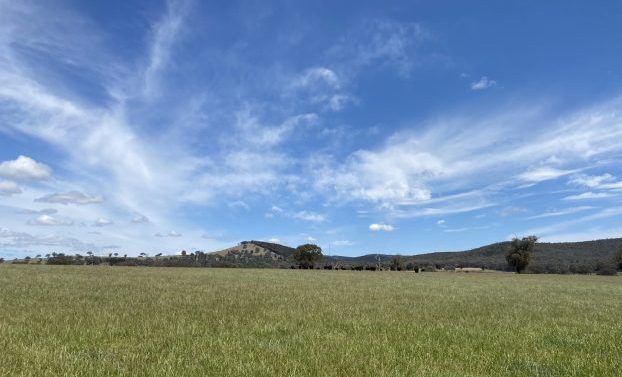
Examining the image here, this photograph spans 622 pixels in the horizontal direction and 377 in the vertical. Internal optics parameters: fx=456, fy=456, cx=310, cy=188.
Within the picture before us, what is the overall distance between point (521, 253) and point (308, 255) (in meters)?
66.5

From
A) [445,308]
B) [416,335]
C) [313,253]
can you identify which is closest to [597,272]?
[313,253]

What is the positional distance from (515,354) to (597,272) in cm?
13641

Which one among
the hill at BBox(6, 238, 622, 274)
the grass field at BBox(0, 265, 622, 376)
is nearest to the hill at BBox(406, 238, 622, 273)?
the hill at BBox(6, 238, 622, 274)

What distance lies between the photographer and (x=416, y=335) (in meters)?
12.9

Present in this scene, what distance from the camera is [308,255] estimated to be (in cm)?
15625

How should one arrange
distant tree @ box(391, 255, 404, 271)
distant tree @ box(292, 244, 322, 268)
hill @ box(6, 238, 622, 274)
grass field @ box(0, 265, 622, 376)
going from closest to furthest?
1. grass field @ box(0, 265, 622, 376)
2. hill @ box(6, 238, 622, 274)
3. distant tree @ box(391, 255, 404, 271)
4. distant tree @ box(292, 244, 322, 268)

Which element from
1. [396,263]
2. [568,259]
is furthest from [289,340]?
[568,259]

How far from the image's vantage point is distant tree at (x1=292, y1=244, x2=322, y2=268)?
156m

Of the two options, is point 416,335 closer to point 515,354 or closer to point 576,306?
point 515,354

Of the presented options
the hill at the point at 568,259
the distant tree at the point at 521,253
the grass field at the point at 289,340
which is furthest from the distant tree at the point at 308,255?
the grass field at the point at 289,340

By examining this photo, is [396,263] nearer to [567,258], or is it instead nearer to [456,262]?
[456,262]

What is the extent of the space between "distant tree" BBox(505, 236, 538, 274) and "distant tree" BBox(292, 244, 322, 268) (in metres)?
60.5

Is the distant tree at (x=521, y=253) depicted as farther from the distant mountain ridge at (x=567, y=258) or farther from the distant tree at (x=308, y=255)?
the distant tree at (x=308, y=255)

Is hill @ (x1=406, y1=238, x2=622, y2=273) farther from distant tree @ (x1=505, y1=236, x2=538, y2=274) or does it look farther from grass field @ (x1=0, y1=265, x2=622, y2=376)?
grass field @ (x1=0, y1=265, x2=622, y2=376)
